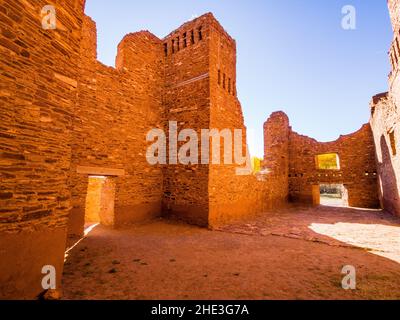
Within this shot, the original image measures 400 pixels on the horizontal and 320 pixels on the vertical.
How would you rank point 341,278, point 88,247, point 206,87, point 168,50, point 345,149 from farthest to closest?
point 345,149 < point 168,50 < point 206,87 < point 88,247 < point 341,278

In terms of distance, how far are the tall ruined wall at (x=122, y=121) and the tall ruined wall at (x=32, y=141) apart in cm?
343

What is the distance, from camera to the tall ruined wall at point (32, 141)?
107 inches

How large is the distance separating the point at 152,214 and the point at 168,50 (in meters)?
7.64

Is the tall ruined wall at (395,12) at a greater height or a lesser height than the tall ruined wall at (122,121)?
greater

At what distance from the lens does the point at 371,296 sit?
10.3 feet

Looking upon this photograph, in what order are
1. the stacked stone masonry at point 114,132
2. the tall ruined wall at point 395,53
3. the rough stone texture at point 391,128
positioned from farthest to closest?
the rough stone texture at point 391,128 → the tall ruined wall at point 395,53 → the stacked stone masonry at point 114,132

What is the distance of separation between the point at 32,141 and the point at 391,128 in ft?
44.7

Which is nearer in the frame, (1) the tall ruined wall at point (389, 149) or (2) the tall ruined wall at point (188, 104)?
(2) the tall ruined wall at point (188, 104)

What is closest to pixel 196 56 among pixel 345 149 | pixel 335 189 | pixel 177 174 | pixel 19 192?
pixel 177 174

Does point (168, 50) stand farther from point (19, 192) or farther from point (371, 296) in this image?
point (371, 296)

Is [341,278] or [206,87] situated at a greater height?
[206,87]

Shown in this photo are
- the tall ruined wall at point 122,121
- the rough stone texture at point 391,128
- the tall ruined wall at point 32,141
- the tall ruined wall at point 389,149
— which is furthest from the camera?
the tall ruined wall at point 389,149

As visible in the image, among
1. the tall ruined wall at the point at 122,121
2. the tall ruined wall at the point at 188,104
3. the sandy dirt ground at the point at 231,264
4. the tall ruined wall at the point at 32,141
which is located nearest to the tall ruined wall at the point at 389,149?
the sandy dirt ground at the point at 231,264

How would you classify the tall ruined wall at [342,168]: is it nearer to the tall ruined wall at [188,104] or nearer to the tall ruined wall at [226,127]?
the tall ruined wall at [226,127]
